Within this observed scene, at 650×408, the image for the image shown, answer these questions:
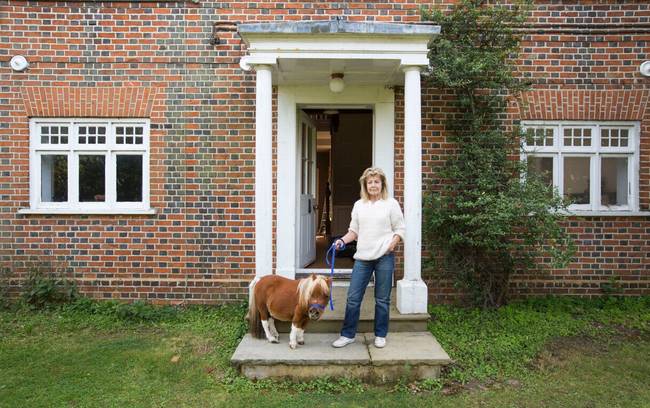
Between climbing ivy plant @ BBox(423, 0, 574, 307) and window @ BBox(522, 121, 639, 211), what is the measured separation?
51 cm

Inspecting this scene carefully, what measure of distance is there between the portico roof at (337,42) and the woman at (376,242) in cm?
144

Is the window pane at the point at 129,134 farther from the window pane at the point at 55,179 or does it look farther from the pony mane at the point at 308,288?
the pony mane at the point at 308,288

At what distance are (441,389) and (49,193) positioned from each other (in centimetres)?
553

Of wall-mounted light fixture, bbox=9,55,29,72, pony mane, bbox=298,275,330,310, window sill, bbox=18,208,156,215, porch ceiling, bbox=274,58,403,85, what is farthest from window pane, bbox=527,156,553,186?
wall-mounted light fixture, bbox=9,55,29,72

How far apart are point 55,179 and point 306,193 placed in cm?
343

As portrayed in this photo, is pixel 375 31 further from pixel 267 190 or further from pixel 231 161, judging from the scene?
pixel 231 161

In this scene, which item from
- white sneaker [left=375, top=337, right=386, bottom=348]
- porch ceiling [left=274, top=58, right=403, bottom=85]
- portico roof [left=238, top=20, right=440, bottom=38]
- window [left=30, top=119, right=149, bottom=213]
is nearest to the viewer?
white sneaker [left=375, top=337, right=386, bottom=348]

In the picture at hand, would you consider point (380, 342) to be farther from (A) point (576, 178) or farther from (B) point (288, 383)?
(A) point (576, 178)

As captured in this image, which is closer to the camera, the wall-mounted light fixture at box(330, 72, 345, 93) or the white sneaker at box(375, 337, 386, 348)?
the white sneaker at box(375, 337, 386, 348)

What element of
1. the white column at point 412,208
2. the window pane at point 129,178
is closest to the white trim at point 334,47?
the white column at point 412,208

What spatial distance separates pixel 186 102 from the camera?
6055 millimetres

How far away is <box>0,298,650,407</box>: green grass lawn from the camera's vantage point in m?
3.85

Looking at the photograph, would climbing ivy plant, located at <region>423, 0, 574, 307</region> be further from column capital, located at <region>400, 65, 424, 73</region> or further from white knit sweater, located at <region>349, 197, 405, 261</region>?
white knit sweater, located at <region>349, 197, 405, 261</region>

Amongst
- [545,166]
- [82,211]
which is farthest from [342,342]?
[82,211]
